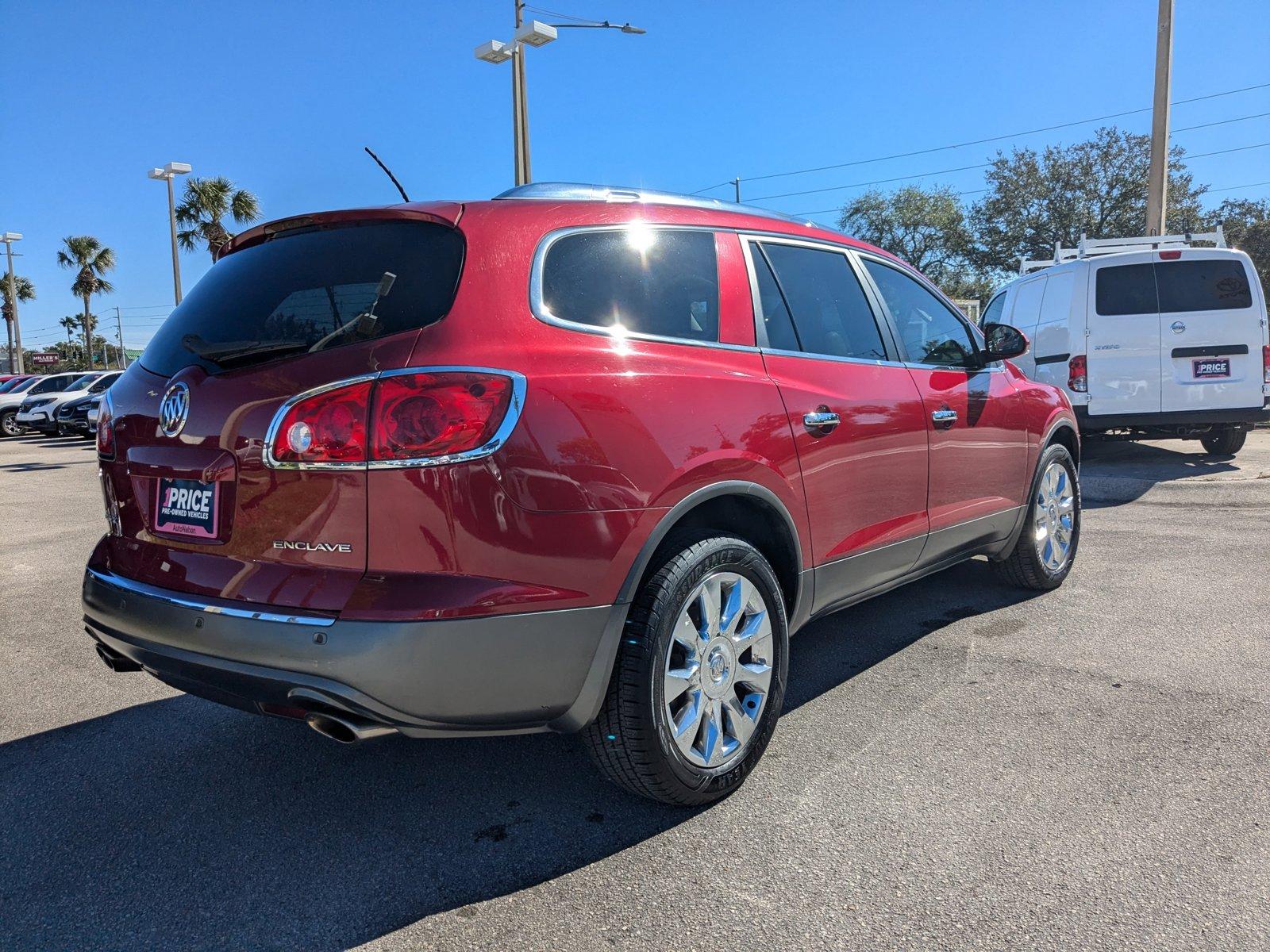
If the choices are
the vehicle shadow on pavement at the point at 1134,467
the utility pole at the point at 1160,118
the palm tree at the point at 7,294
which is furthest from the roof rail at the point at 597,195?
the palm tree at the point at 7,294

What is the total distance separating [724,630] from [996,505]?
2213mm

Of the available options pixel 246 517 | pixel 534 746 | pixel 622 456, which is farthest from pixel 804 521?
pixel 246 517

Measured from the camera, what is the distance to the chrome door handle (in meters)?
3.11

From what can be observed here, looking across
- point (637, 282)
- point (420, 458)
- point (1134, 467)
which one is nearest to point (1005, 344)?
point (637, 282)

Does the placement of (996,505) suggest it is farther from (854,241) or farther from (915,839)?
(915,839)

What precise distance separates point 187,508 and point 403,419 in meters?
0.76

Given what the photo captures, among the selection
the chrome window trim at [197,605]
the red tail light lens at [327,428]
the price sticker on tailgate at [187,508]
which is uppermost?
the red tail light lens at [327,428]

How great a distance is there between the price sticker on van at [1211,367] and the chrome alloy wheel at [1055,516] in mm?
5105

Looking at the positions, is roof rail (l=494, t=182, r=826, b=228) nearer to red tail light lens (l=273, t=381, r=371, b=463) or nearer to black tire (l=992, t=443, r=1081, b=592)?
red tail light lens (l=273, t=381, r=371, b=463)

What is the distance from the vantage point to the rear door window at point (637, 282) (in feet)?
8.39

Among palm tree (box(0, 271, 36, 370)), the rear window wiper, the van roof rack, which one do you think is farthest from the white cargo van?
palm tree (box(0, 271, 36, 370))

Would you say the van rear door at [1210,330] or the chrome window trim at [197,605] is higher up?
the van rear door at [1210,330]

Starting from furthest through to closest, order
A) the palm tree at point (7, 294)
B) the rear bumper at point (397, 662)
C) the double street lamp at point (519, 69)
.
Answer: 1. the palm tree at point (7, 294)
2. the double street lamp at point (519, 69)
3. the rear bumper at point (397, 662)

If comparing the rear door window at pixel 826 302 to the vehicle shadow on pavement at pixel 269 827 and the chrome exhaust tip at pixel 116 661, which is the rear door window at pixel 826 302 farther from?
the chrome exhaust tip at pixel 116 661
